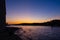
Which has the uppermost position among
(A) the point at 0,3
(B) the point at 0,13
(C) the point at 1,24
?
(A) the point at 0,3

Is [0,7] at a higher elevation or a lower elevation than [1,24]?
higher

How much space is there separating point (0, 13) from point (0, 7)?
237 centimetres

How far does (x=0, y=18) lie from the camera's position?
48.7 m

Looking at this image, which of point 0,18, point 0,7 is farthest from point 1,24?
point 0,7

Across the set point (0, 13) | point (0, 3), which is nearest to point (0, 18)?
point (0, 13)

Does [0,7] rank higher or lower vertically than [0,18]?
higher

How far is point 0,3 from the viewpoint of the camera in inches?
1993

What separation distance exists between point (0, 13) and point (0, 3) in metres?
4.04

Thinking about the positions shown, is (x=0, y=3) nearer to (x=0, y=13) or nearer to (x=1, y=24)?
(x=0, y=13)

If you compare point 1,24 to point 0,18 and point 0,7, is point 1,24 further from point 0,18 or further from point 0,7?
point 0,7

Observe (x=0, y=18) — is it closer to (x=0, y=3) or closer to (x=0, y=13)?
(x=0, y=13)

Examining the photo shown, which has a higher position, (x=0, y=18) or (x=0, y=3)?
(x=0, y=3)

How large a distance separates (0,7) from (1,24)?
619cm

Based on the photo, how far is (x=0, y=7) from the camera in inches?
1967
